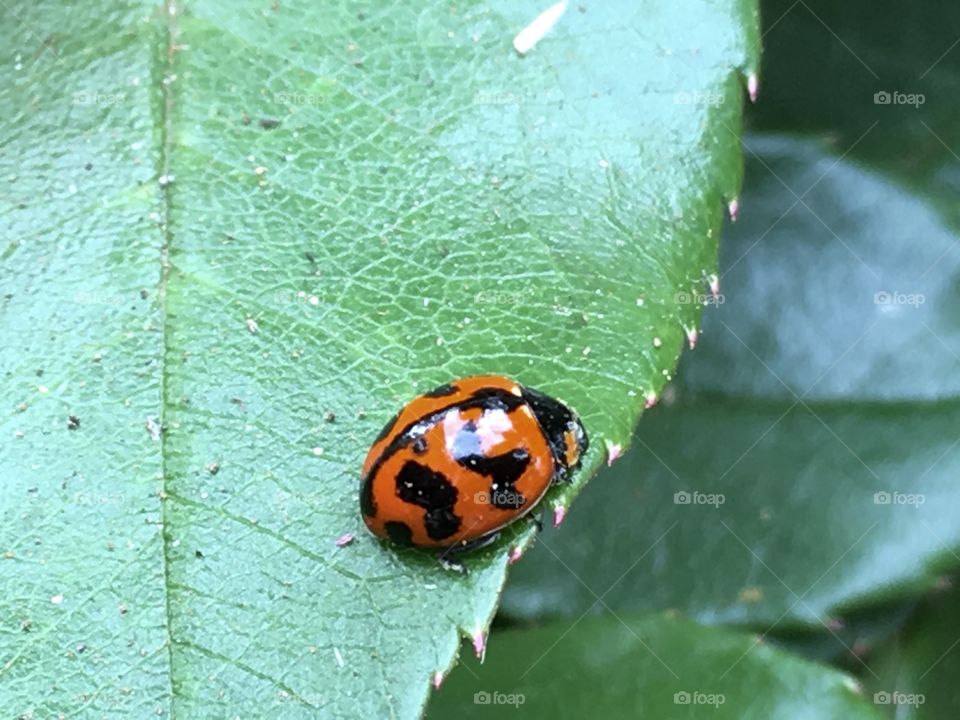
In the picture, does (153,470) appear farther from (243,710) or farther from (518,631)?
(518,631)

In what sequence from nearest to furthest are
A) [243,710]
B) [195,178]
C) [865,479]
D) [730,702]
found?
[243,710] < [195,178] < [730,702] < [865,479]

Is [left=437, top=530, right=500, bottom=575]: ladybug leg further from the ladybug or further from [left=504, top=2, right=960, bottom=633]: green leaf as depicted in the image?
[left=504, top=2, right=960, bottom=633]: green leaf

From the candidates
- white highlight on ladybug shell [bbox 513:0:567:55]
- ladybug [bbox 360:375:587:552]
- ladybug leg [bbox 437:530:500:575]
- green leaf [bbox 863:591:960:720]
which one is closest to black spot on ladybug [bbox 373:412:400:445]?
ladybug [bbox 360:375:587:552]

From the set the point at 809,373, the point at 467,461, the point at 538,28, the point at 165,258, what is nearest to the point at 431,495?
the point at 467,461

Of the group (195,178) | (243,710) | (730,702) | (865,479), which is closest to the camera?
(243,710)

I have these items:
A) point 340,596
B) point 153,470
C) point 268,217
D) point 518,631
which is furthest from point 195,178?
point 518,631
